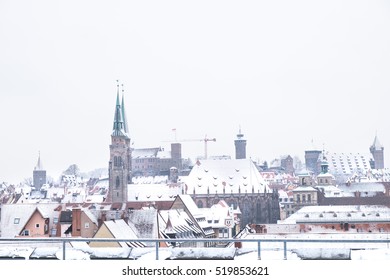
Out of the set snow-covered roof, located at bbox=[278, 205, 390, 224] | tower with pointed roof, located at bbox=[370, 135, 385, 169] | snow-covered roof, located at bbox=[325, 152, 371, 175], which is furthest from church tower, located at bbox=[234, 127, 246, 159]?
snow-covered roof, located at bbox=[278, 205, 390, 224]

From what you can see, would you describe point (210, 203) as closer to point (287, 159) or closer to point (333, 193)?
point (333, 193)

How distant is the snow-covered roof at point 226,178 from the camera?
58.0 meters

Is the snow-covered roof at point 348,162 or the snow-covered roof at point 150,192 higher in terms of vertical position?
the snow-covered roof at point 348,162

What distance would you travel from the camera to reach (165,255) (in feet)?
23.9

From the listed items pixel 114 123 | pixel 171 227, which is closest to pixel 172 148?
pixel 114 123

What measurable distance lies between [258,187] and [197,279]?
51426 millimetres

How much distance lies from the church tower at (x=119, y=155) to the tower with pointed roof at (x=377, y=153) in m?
56.9

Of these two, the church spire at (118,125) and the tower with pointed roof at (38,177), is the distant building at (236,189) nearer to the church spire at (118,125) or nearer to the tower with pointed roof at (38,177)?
the church spire at (118,125)

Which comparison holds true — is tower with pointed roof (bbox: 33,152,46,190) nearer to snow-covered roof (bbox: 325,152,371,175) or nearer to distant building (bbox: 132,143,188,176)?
distant building (bbox: 132,143,188,176)

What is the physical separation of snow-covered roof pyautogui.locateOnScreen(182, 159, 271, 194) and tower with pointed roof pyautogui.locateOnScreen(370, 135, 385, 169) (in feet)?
172

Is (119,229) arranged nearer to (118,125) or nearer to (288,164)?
(118,125)

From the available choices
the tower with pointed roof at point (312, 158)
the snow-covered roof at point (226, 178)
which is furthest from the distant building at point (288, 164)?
the snow-covered roof at point (226, 178)

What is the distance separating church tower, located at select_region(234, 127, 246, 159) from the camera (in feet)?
320

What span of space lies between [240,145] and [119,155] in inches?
1604
